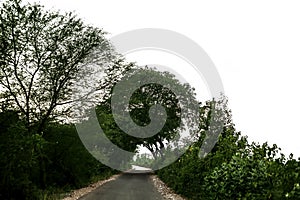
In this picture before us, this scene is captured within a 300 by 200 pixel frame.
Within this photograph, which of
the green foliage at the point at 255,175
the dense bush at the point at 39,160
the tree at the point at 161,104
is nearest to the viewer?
the green foliage at the point at 255,175

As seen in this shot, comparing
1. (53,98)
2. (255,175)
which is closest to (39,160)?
(53,98)

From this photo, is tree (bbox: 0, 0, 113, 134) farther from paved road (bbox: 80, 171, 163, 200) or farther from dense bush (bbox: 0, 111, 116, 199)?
paved road (bbox: 80, 171, 163, 200)

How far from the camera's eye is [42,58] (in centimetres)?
2402

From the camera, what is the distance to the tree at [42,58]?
75.1 ft

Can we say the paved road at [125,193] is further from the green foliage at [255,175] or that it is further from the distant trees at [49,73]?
the green foliage at [255,175]

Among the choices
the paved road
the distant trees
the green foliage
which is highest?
the distant trees

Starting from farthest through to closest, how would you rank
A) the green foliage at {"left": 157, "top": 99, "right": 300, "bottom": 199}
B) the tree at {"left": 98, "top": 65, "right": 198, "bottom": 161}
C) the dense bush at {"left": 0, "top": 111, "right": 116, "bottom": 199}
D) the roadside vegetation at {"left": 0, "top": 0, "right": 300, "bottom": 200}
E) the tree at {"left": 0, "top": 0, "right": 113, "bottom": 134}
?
the tree at {"left": 98, "top": 65, "right": 198, "bottom": 161} → the tree at {"left": 0, "top": 0, "right": 113, "bottom": 134} → the roadside vegetation at {"left": 0, "top": 0, "right": 300, "bottom": 200} → the dense bush at {"left": 0, "top": 111, "right": 116, "bottom": 199} → the green foliage at {"left": 157, "top": 99, "right": 300, "bottom": 199}

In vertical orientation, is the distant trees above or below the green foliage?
above

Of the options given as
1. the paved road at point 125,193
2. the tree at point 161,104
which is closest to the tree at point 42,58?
the paved road at point 125,193

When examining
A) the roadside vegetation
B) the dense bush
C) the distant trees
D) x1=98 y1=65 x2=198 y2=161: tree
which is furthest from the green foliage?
x1=98 y1=65 x2=198 y2=161: tree

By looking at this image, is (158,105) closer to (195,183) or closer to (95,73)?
(95,73)

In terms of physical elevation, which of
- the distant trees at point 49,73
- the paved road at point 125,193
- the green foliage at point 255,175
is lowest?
the paved road at point 125,193

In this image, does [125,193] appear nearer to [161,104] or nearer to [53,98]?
[53,98]

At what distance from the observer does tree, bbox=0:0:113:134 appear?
901 inches
